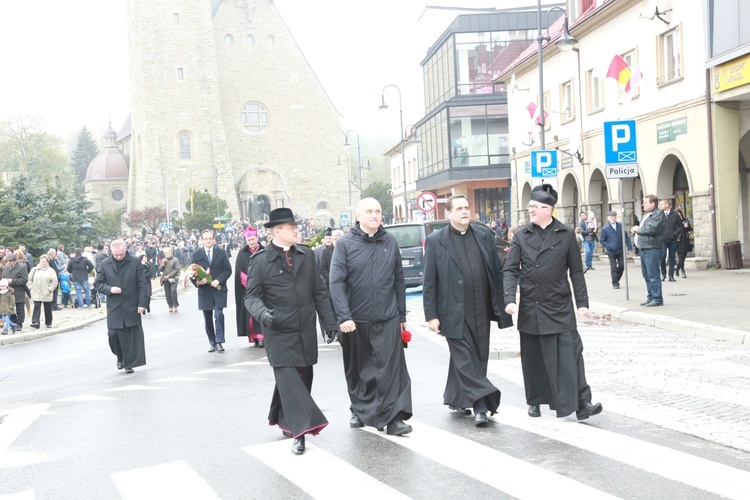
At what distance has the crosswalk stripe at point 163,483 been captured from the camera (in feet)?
18.2

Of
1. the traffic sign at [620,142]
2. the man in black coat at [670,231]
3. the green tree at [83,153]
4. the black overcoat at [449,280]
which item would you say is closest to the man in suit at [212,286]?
the black overcoat at [449,280]

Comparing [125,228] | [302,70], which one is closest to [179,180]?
[125,228]

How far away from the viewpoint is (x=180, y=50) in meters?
76.6

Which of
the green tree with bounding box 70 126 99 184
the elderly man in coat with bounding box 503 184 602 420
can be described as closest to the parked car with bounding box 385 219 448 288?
the elderly man in coat with bounding box 503 184 602 420

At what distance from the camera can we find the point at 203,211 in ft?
225

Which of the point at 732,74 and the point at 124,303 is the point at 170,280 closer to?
the point at 124,303

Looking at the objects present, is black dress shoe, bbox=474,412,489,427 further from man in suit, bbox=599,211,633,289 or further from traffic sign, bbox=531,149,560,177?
traffic sign, bbox=531,149,560,177

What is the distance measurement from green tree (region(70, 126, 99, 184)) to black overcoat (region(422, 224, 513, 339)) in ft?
397

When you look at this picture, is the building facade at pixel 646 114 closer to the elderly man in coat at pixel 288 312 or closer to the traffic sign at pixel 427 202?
the traffic sign at pixel 427 202

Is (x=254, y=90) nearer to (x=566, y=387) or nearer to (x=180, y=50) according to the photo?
(x=180, y=50)

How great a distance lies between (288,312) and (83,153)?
125 metres

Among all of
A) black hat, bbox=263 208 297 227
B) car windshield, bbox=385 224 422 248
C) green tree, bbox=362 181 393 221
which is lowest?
car windshield, bbox=385 224 422 248

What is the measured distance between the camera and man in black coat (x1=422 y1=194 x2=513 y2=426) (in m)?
7.36

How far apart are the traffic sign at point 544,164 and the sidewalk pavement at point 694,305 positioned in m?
2.82
